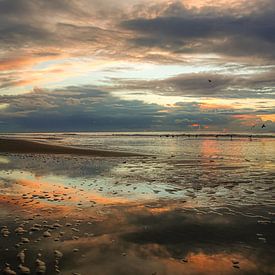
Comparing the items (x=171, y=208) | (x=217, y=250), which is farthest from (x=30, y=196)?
(x=217, y=250)

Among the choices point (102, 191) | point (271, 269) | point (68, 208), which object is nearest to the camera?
point (271, 269)

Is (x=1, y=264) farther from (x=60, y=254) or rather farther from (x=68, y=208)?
(x=68, y=208)

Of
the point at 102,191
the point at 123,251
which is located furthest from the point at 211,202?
the point at 123,251

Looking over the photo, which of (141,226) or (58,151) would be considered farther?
(58,151)

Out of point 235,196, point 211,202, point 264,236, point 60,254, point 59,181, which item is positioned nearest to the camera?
point 60,254

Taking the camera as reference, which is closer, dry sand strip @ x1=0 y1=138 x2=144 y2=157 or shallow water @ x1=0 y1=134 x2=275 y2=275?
shallow water @ x1=0 y1=134 x2=275 y2=275

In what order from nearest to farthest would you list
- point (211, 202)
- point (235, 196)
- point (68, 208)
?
point (68, 208) → point (211, 202) → point (235, 196)

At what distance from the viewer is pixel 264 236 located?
7.91 metres

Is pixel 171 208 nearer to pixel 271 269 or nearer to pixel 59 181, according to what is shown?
pixel 271 269

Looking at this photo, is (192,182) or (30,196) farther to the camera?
(192,182)

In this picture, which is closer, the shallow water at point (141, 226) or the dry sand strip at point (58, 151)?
the shallow water at point (141, 226)

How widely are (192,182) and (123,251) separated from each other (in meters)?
9.80

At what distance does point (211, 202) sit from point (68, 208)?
5.05 m

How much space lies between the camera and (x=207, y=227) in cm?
869
